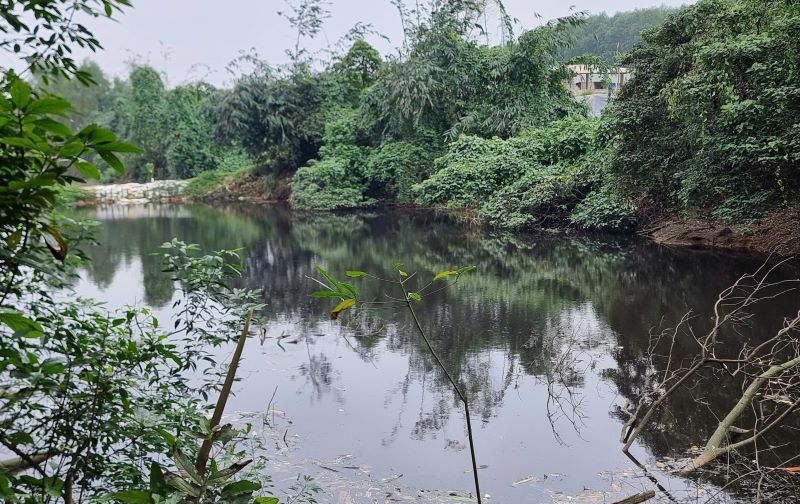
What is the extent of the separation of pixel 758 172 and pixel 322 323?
19.4 ft

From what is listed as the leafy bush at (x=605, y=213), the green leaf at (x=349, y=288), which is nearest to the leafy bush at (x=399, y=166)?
the leafy bush at (x=605, y=213)

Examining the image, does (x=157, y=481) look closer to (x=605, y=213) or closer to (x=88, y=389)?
(x=88, y=389)

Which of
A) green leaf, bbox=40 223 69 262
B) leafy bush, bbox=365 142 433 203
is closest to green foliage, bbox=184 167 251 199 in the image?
leafy bush, bbox=365 142 433 203

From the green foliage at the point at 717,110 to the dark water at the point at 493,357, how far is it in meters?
1.06

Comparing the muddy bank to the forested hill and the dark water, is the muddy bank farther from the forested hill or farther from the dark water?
the forested hill

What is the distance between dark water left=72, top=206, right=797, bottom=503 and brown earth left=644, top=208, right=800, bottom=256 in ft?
1.58

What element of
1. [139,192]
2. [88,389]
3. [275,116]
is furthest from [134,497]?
[139,192]

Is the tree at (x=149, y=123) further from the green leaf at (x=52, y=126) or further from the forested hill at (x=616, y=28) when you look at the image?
the green leaf at (x=52, y=126)

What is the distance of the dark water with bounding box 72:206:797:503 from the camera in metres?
4.29

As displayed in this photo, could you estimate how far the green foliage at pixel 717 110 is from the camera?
8.58 m

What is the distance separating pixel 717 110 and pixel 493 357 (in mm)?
5322

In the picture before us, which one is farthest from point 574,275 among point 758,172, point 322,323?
point 322,323

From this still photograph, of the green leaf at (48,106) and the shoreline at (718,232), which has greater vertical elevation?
the green leaf at (48,106)

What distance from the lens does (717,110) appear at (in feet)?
31.1
